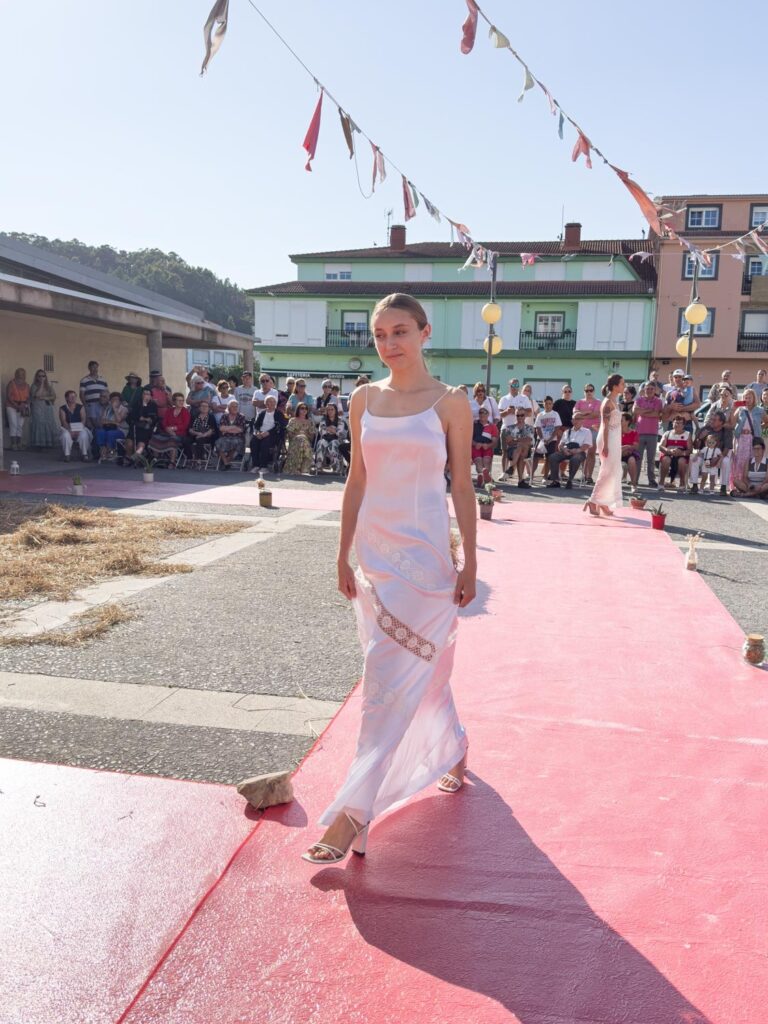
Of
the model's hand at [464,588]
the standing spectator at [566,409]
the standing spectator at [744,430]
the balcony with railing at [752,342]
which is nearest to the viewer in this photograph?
the model's hand at [464,588]

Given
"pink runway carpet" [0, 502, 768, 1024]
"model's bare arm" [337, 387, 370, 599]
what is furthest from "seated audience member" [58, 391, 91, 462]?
"model's bare arm" [337, 387, 370, 599]

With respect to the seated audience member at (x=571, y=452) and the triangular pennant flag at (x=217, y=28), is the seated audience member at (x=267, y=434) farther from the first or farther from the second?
the triangular pennant flag at (x=217, y=28)

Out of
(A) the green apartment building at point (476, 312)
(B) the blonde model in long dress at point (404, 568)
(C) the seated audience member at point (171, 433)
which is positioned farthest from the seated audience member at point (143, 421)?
(A) the green apartment building at point (476, 312)

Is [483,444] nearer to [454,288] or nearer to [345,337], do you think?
[454,288]

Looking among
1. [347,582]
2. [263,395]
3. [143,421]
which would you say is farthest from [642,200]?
[143,421]

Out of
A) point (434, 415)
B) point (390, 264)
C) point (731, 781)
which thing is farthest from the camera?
point (390, 264)

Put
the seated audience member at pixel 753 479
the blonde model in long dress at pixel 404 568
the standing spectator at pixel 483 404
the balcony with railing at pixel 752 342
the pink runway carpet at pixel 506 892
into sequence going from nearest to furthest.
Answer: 1. the pink runway carpet at pixel 506 892
2. the blonde model in long dress at pixel 404 568
3. the seated audience member at pixel 753 479
4. the standing spectator at pixel 483 404
5. the balcony with railing at pixel 752 342

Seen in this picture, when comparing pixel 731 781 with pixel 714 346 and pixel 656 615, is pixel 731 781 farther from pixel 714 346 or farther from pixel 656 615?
pixel 714 346

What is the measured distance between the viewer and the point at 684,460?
14547 mm

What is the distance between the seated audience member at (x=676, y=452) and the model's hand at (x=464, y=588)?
40.9 feet

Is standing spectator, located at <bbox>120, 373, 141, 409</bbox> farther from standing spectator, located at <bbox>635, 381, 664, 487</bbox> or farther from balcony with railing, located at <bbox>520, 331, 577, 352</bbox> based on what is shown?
balcony with railing, located at <bbox>520, 331, 577, 352</bbox>

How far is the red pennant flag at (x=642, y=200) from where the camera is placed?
6895mm

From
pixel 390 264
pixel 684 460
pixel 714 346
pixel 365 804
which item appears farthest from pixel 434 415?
pixel 390 264

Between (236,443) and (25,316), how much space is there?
627cm
